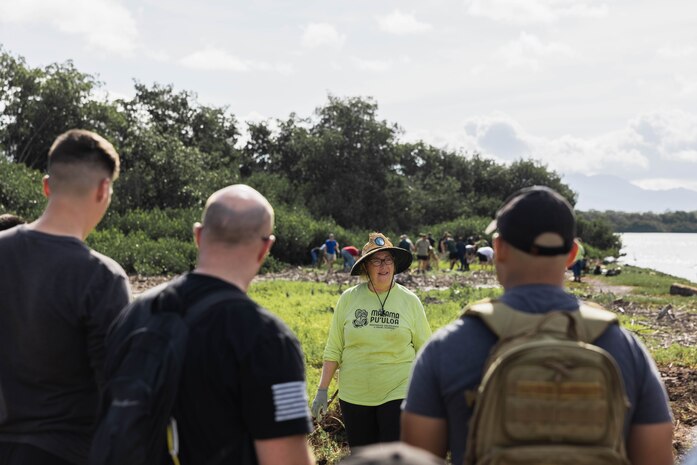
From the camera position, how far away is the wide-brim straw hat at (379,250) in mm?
6016

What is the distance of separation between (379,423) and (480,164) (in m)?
83.8

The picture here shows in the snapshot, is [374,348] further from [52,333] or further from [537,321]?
[537,321]

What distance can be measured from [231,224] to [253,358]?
→ 49 cm

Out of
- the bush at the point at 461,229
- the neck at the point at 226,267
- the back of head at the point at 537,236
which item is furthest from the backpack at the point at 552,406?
the bush at the point at 461,229

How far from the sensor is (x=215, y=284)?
8.68 ft

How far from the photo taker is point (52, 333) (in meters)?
3.06

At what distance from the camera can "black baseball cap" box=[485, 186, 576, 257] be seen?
8.50ft

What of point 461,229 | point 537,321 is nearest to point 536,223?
point 537,321

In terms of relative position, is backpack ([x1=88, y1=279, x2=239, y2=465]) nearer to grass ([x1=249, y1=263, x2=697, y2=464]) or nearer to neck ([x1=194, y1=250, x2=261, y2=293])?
neck ([x1=194, y1=250, x2=261, y2=293])

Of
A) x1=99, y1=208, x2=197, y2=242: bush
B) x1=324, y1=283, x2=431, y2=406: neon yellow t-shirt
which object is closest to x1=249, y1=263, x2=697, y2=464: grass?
x1=324, y1=283, x2=431, y2=406: neon yellow t-shirt

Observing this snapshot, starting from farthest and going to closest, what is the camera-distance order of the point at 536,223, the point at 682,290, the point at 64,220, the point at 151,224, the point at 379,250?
the point at 151,224, the point at 682,290, the point at 379,250, the point at 64,220, the point at 536,223

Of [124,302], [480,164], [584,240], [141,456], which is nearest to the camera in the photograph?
[141,456]

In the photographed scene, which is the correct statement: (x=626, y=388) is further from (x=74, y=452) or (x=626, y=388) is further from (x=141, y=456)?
(x=74, y=452)

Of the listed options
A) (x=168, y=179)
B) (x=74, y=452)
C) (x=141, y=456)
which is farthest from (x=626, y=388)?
(x=168, y=179)
